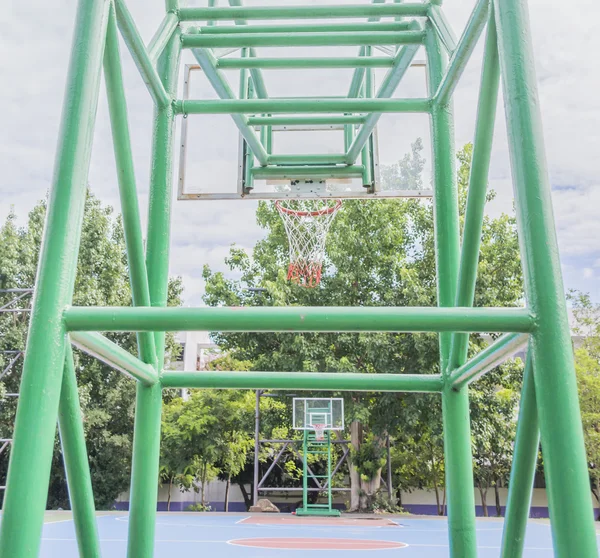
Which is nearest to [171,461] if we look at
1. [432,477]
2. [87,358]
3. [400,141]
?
[87,358]

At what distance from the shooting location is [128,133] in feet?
4.94

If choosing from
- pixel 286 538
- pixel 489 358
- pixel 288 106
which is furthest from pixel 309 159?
pixel 286 538

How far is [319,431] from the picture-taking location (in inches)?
623

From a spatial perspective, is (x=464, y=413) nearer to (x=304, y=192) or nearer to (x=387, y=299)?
(x=304, y=192)

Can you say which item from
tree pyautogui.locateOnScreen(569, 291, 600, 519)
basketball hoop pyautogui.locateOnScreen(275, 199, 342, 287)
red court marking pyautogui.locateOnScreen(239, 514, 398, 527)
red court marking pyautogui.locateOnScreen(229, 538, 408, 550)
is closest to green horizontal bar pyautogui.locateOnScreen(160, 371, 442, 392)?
basketball hoop pyautogui.locateOnScreen(275, 199, 342, 287)

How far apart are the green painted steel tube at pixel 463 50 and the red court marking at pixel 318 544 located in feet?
24.8

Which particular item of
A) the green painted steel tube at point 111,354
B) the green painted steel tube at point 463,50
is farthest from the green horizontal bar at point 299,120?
the green painted steel tube at point 111,354

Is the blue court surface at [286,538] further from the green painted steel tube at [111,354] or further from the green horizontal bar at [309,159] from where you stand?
the green painted steel tube at [111,354]

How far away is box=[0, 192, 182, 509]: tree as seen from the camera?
16359 mm

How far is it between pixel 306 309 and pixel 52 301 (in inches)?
18.6

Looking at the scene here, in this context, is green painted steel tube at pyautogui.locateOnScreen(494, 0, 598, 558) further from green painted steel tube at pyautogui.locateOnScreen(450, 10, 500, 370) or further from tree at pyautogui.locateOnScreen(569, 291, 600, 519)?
tree at pyautogui.locateOnScreen(569, 291, 600, 519)

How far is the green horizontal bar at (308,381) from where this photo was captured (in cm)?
188

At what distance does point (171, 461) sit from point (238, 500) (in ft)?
20.9

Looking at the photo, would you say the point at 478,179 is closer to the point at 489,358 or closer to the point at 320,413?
the point at 489,358
